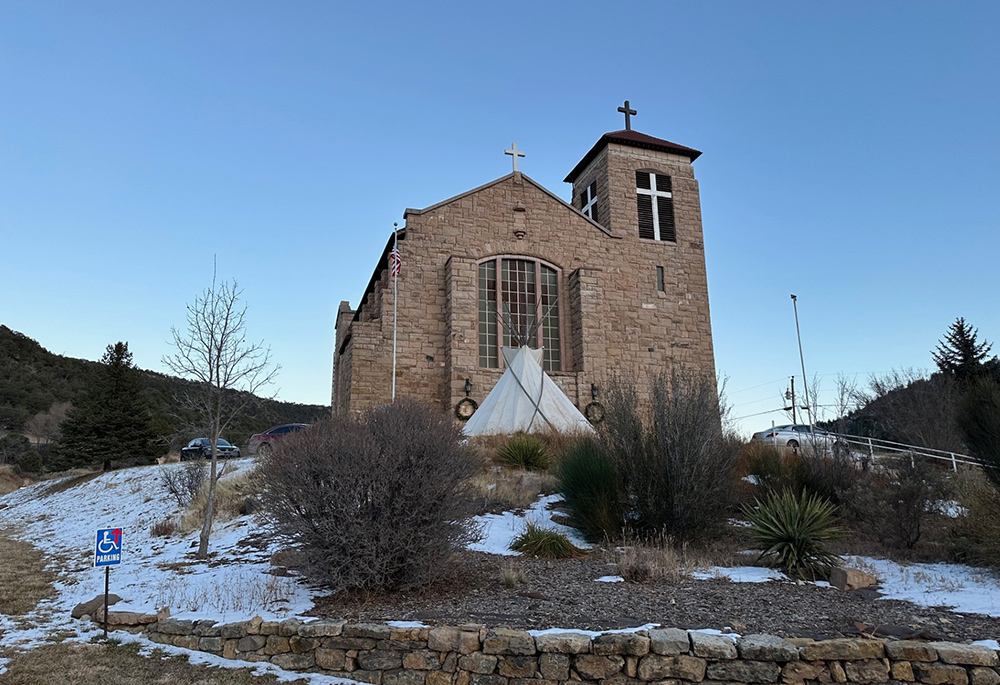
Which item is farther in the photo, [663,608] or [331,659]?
[663,608]

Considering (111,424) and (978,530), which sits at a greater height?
(111,424)

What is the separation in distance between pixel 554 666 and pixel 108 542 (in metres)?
5.09

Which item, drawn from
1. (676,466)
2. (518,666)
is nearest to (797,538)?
(676,466)

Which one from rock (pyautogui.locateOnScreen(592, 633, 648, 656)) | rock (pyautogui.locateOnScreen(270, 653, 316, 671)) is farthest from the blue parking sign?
rock (pyautogui.locateOnScreen(592, 633, 648, 656))

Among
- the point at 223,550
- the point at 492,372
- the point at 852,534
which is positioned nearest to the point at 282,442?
the point at 223,550

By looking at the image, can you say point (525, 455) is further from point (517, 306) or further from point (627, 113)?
point (627, 113)

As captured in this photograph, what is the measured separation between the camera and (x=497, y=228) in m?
22.4

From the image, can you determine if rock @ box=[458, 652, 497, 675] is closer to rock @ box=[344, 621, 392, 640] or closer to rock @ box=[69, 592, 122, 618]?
rock @ box=[344, 621, 392, 640]

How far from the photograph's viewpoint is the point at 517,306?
22.1 metres

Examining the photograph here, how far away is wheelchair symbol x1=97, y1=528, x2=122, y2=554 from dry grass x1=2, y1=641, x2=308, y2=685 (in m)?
1.00

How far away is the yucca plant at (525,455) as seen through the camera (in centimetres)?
1353

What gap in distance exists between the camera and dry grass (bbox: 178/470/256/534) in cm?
1247

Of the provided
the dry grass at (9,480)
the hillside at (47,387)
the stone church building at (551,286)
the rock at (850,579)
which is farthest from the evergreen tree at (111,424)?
the rock at (850,579)

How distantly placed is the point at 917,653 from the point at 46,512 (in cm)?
2292
